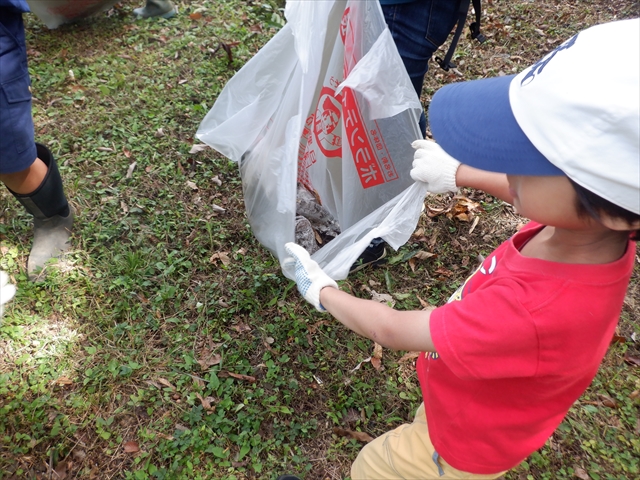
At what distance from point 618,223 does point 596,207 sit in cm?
5

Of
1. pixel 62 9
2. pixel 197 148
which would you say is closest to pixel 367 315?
pixel 197 148

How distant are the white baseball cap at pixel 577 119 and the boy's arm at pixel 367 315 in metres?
0.38

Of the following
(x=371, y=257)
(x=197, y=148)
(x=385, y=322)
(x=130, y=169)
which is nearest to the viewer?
(x=385, y=322)

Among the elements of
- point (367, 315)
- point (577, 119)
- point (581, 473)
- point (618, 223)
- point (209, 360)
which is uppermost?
point (577, 119)

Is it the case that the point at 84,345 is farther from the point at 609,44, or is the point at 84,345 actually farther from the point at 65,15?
the point at 65,15

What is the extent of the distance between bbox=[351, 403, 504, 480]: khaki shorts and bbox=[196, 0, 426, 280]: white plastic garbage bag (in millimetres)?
527

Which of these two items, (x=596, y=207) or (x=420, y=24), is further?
(x=420, y=24)

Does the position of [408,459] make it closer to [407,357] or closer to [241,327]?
[407,357]

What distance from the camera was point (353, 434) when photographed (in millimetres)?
1857

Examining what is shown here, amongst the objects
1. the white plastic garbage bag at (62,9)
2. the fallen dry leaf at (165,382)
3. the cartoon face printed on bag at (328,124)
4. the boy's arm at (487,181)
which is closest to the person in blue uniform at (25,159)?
A: the fallen dry leaf at (165,382)

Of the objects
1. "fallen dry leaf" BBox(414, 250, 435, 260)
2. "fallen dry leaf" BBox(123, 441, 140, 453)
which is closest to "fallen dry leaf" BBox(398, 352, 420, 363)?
"fallen dry leaf" BBox(414, 250, 435, 260)

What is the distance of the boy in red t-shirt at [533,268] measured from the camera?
0.73 metres

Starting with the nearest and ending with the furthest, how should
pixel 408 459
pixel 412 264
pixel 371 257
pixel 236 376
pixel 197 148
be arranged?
pixel 408 459 → pixel 236 376 → pixel 371 257 → pixel 412 264 → pixel 197 148

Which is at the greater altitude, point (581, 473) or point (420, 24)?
point (420, 24)
